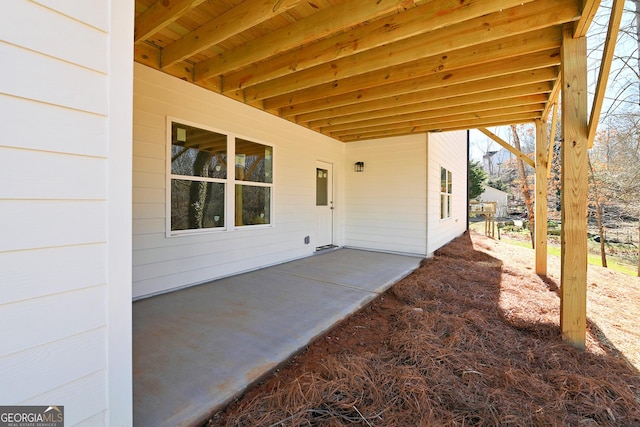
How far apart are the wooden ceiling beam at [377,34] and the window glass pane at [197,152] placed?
88 centimetres

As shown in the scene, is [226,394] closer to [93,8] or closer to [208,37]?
[93,8]

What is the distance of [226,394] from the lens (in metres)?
1.70

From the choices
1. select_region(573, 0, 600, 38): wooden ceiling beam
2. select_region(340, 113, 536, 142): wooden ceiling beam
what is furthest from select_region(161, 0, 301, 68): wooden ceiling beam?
select_region(340, 113, 536, 142): wooden ceiling beam

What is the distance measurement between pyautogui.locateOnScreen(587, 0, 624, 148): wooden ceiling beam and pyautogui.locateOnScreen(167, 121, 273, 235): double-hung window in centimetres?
A: 406

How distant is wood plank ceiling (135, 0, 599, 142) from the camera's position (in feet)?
8.16

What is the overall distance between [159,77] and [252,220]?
2.30m

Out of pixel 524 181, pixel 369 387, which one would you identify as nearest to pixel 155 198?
pixel 369 387

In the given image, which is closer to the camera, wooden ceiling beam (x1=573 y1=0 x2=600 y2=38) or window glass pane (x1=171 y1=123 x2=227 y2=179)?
wooden ceiling beam (x1=573 y1=0 x2=600 y2=38)

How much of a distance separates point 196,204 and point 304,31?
247 cm

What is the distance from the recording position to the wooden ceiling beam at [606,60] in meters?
2.07

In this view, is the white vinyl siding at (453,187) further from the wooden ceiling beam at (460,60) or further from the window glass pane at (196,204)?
the window glass pane at (196,204)
